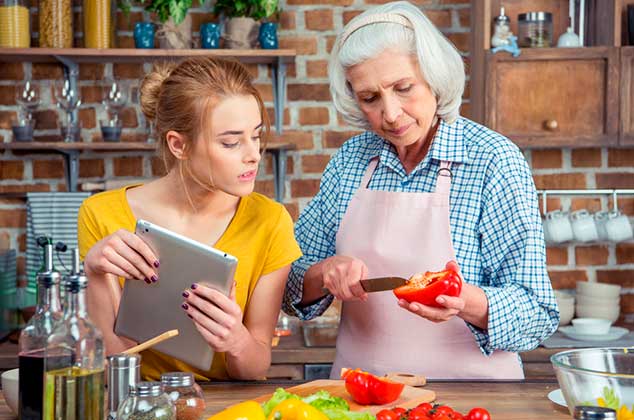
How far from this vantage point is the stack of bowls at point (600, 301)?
3.19 metres

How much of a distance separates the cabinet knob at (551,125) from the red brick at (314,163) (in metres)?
0.81

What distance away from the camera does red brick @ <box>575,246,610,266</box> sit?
339 cm

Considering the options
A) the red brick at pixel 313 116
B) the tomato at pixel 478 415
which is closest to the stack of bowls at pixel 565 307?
the red brick at pixel 313 116

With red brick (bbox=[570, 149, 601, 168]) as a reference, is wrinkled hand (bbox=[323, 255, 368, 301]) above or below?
below

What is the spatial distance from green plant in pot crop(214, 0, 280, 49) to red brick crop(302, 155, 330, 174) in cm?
47

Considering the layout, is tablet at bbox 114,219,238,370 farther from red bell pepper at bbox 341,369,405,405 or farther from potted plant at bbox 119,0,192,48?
potted plant at bbox 119,0,192,48

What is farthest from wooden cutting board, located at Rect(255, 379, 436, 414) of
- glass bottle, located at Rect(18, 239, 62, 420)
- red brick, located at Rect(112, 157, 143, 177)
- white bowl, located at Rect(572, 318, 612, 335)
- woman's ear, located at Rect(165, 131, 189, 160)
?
red brick, located at Rect(112, 157, 143, 177)

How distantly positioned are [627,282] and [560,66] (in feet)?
2.95

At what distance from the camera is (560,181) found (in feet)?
11.1

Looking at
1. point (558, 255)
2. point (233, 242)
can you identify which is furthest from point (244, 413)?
point (558, 255)

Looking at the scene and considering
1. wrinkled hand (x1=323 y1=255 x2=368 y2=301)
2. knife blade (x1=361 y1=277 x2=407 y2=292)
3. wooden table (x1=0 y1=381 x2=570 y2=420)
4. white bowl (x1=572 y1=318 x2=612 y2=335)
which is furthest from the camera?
white bowl (x1=572 y1=318 x2=612 y2=335)

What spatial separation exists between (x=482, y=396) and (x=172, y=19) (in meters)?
1.95

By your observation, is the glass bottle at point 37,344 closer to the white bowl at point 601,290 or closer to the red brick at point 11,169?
the red brick at point 11,169

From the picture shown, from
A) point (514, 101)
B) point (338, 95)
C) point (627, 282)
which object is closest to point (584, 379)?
point (338, 95)
